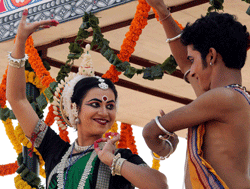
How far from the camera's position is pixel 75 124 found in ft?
9.12

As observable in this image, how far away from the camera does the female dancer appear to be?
2483 mm

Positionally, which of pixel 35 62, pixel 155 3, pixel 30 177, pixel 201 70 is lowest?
pixel 201 70

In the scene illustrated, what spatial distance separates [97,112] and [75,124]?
207 mm

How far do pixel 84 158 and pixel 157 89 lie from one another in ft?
10.4

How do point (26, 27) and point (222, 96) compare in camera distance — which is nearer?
point (222, 96)

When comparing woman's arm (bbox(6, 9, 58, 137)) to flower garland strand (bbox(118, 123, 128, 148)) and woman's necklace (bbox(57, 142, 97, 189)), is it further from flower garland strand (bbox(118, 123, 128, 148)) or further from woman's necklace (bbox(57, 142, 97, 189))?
flower garland strand (bbox(118, 123, 128, 148))

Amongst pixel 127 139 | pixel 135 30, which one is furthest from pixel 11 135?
pixel 135 30

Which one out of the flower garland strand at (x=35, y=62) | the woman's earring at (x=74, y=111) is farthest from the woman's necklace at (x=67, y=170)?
the flower garland strand at (x=35, y=62)

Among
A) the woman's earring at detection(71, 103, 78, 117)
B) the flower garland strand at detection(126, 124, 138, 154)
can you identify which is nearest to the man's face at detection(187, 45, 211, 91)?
the woman's earring at detection(71, 103, 78, 117)

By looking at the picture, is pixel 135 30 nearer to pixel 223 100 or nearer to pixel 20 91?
pixel 20 91

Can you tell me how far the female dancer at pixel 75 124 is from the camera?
248 centimetres

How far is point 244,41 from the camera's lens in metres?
1.87

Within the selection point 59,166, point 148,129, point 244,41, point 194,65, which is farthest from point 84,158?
point 244,41

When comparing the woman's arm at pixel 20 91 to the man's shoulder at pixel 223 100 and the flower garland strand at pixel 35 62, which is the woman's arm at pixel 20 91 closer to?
the man's shoulder at pixel 223 100
